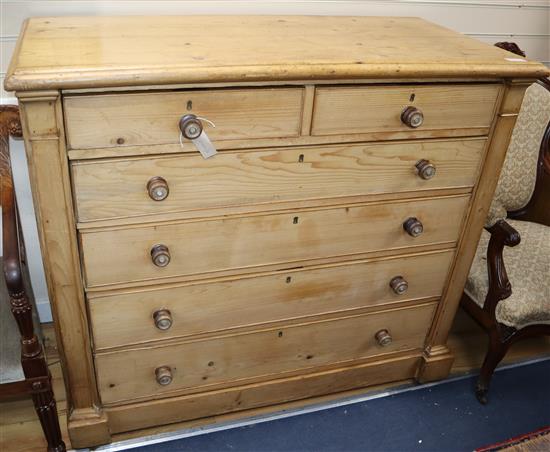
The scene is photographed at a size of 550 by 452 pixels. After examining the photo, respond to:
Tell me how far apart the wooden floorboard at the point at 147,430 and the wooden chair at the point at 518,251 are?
243mm

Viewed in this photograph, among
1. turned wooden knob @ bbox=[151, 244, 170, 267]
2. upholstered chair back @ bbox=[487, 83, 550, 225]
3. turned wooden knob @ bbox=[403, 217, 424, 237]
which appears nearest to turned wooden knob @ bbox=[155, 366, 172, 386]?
turned wooden knob @ bbox=[151, 244, 170, 267]

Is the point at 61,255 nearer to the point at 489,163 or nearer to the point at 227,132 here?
the point at 227,132

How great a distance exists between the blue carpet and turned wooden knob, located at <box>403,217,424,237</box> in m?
0.73

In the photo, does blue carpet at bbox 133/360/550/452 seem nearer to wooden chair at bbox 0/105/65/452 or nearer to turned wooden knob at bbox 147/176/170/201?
wooden chair at bbox 0/105/65/452

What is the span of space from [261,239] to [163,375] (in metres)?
0.53

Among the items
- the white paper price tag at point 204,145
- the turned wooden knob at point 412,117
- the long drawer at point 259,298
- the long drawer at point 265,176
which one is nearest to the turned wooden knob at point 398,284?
the long drawer at point 259,298

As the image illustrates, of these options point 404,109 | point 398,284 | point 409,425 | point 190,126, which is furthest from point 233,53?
point 409,425

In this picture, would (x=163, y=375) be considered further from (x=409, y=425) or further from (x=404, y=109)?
(x=404, y=109)

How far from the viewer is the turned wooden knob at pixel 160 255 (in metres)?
1.46

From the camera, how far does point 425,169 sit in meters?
1.57

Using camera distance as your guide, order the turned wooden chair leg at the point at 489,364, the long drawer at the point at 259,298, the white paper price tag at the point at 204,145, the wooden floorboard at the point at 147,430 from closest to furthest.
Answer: the white paper price tag at the point at 204,145 < the long drawer at the point at 259,298 < the wooden floorboard at the point at 147,430 < the turned wooden chair leg at the point at 489,364

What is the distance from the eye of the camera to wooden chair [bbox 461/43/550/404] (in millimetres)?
1874

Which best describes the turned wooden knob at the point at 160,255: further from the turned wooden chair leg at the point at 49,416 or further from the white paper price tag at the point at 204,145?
the turned wooden chair leg at the point at 49,416

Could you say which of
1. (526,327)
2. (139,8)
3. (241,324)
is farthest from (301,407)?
(139,8)
